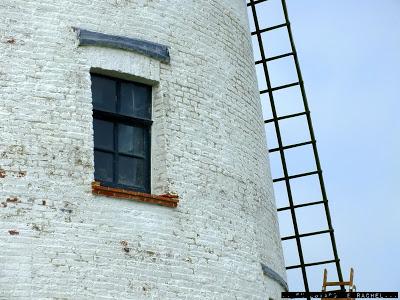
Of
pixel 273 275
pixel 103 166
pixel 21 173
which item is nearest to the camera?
pixel 21 173

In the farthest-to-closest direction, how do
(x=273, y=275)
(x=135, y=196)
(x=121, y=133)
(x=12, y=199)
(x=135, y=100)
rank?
1. (x=273, y=275)
2. (x=135, y=100)
3. (x=121, y=133)
4. (x=135, y=196)
5. (x=12, y=199)

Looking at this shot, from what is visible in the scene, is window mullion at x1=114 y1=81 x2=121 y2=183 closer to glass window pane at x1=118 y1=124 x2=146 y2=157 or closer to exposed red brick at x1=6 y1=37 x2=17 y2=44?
glass window pane at x1=118 y1=124 x2=146 y2=157

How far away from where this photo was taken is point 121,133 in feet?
33.4

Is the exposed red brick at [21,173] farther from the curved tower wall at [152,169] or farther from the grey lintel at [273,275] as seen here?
the grey lintel at [273,275]

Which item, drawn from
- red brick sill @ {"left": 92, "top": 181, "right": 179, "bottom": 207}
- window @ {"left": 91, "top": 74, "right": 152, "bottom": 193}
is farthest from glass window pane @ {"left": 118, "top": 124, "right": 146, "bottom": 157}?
red brick sill @ {"left": 92, "top": 181, "right": 179, "bottom": 207}

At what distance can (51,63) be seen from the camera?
9906 mm

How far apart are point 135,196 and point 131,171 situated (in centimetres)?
44

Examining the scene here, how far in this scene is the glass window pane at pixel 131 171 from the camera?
10.0 meters

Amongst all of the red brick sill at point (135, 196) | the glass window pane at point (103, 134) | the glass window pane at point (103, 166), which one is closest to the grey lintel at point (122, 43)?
the glass window pane at point (103, 134)

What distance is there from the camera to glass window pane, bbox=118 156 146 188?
395 inches

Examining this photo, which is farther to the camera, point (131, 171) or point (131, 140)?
point (131, 140)

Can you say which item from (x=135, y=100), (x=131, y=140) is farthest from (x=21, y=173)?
(x=135, y=100)

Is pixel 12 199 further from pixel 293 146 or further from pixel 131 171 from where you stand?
pixel 293 146

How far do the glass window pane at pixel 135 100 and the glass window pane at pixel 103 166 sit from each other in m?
0.56
